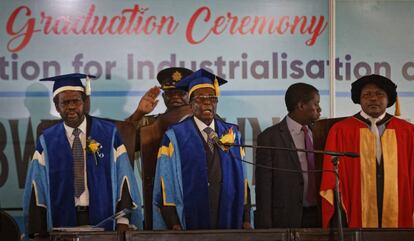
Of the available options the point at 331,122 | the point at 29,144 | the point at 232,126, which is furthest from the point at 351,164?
the point at 29,144

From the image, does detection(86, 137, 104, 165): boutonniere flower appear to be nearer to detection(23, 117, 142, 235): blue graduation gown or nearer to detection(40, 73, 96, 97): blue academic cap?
detection(23, 117, 142, 235): blue graduation gown

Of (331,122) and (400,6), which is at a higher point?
(400,6)

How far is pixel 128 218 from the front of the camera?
6.74 meters

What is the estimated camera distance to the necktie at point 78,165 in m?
6.68

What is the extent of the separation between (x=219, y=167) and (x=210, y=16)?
5.15 feet

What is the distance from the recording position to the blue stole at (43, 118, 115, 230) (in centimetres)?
664

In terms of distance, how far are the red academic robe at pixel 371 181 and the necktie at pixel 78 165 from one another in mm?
1740

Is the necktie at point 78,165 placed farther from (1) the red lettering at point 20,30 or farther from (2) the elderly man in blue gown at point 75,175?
(1) the red lettering at point 20,30

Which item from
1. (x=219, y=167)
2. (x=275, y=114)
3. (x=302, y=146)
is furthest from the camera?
(x=275, y=114)

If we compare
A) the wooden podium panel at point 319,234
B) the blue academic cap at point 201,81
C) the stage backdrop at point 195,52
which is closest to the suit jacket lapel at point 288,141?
the stage backdrop at point 195,52

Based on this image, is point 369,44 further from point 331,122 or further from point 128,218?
point 128,218

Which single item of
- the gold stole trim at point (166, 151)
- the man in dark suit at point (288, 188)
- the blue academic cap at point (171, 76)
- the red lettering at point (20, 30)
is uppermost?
the red lettering at point (20, 30)

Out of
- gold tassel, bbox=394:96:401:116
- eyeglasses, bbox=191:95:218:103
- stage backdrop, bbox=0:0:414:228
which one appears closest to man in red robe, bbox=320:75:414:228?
gold tassel, bbox=394:96:401:116

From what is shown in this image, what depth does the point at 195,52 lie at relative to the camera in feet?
25.0
